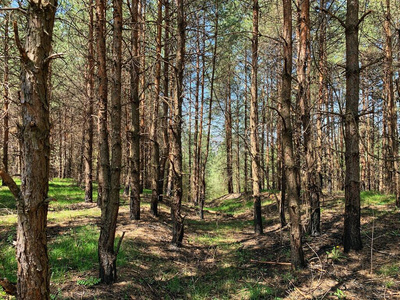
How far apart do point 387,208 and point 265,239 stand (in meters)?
4.96

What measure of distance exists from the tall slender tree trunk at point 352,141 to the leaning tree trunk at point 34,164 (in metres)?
5.71

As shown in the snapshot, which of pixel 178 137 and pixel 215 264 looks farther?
pixel 178 137

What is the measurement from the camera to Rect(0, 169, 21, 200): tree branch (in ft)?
6.90

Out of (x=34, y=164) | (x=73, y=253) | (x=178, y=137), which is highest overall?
(x=178, y=137)

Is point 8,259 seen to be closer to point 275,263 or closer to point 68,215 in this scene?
point 68,215

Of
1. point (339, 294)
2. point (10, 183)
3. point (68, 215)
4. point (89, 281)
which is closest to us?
point (10, 183)

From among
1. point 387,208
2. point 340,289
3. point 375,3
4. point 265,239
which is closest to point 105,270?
point 340,289

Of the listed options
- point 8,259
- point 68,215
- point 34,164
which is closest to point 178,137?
point 8,259

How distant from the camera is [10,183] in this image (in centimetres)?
218

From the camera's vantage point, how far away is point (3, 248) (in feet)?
17.8

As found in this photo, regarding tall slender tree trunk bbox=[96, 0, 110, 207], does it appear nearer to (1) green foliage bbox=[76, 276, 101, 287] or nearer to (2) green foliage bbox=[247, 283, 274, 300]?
(1) green foliage bbox=[76, 276, 101, 287]

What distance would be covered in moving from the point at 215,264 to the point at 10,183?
5.38m

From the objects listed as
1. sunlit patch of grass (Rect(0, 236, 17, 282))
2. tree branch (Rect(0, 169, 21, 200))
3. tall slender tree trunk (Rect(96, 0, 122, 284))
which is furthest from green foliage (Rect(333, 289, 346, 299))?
sunlit patch of grass (Rect(0, 236, 17, 282))

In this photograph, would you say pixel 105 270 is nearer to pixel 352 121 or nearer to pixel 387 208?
pixel 352 121
